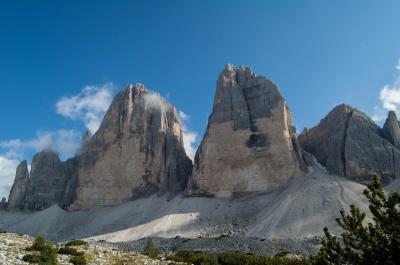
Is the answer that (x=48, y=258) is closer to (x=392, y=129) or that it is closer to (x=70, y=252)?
(x=70, y=252)

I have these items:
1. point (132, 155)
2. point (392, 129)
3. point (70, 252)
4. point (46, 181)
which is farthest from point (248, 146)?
point (70, 252)

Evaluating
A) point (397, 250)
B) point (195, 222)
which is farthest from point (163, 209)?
point (397, 250)

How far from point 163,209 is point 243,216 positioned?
17682mm

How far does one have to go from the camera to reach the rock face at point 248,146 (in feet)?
259

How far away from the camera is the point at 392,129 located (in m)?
81.4

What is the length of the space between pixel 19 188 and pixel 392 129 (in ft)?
307

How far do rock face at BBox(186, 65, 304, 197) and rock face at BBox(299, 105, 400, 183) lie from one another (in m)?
7.61

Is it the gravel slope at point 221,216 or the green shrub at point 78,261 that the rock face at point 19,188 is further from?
the green shrub at point 78,261

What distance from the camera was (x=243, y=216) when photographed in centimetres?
7369

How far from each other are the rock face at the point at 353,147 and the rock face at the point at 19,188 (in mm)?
74559

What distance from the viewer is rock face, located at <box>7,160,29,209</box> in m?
105

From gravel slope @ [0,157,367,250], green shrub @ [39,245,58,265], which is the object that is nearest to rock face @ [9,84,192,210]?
gravel slope @ [0,157,367,250]

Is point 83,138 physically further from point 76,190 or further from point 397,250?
point 397,250

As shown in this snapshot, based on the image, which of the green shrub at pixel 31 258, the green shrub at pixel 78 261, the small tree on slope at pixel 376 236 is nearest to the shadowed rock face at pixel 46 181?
the green shrub at pixel 78 261
